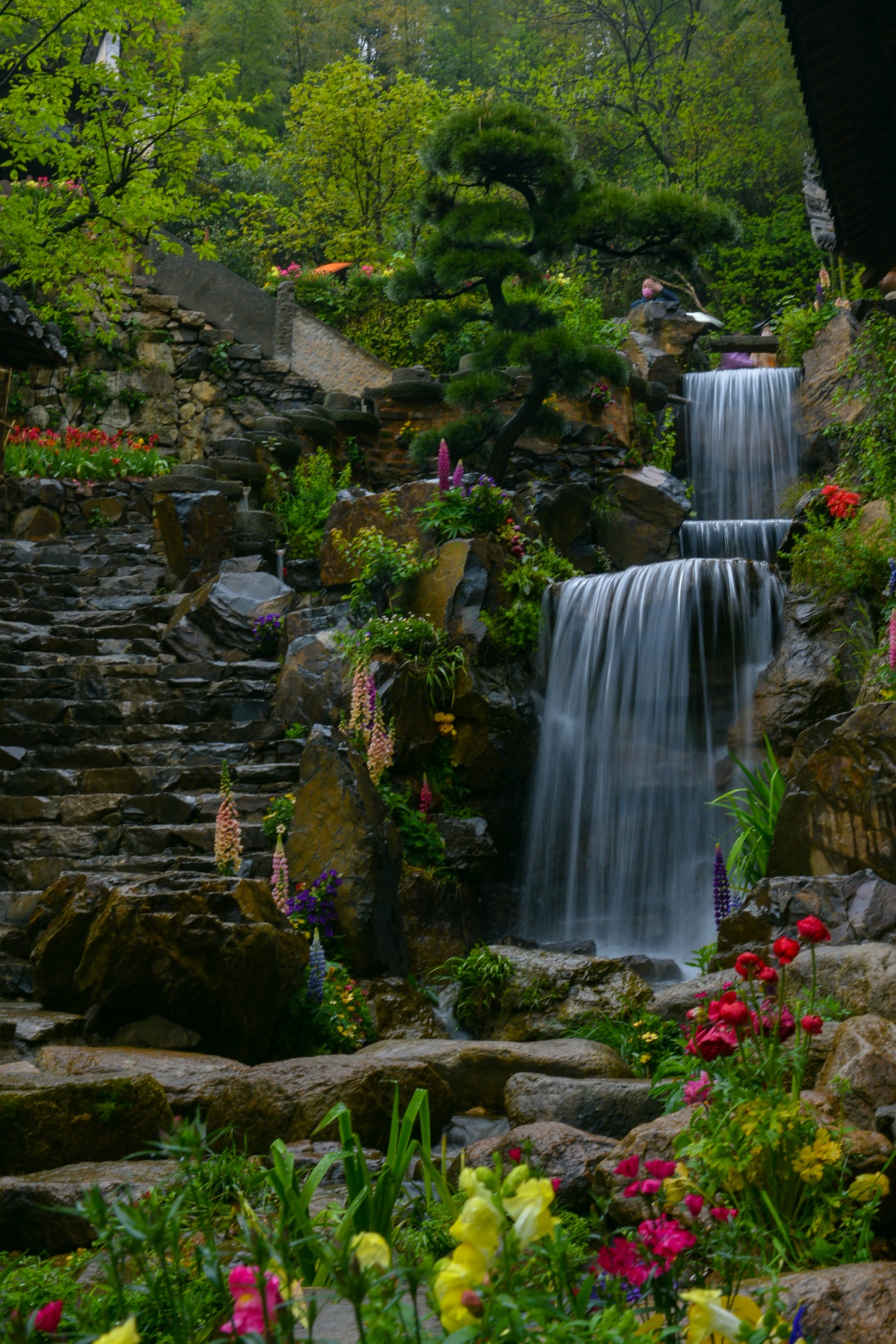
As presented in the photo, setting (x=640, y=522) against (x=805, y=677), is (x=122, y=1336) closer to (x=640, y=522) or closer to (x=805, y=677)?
(x=805, y=677)

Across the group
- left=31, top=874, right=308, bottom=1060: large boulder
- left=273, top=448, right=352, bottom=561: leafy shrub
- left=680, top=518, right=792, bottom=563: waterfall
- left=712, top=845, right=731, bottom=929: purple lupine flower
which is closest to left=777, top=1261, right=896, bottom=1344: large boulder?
left=31, top=874, right=308, bottom=1060: large boulder

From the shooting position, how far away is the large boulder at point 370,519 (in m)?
10.6

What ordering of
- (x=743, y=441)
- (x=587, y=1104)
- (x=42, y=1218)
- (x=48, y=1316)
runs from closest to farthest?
1. (x=48, y=1316)
2. (x=42, y=1218)
3. (x=587, y=1104)
4. (x=743, y=441)

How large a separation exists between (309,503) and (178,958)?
9.78 meters

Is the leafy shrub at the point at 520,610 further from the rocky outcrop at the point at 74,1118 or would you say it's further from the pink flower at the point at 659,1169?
the pink flower at the point at 659,1169

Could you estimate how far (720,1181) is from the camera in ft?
8.79

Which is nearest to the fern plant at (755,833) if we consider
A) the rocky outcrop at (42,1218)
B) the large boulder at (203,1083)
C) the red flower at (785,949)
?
the large boulder at (203,1083)

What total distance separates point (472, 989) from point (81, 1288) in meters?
4.68

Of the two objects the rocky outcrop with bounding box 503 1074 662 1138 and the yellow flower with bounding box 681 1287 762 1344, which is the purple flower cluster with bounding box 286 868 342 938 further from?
the yellow flower with bounding box 681 1287 762 1344

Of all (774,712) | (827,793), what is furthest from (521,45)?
(827,793)

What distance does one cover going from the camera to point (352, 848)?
23.2ft

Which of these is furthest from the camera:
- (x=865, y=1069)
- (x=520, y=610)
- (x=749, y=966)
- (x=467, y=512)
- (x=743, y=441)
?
(x=743, y=441)

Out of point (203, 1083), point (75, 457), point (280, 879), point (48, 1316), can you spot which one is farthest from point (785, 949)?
point (75, 457)

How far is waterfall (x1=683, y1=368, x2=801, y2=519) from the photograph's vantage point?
16703mm
